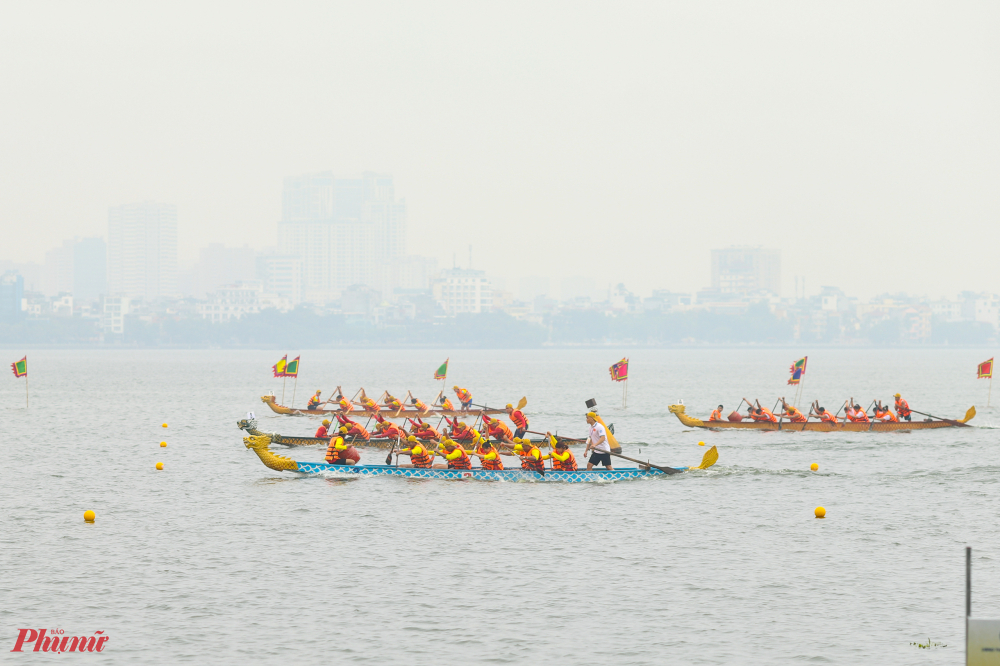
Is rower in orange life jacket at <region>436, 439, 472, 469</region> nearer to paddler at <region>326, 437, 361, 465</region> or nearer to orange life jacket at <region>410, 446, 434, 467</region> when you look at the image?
orange life jacket at <region>410, 446, 434, 467</region>

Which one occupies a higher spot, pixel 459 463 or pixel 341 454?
Result: pixel 341 454

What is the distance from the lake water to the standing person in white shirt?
3.39 ft

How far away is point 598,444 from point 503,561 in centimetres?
1053

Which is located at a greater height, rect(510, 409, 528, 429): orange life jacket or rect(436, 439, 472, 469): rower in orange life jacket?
rect(510, 409, 528, 429): orange life jacket

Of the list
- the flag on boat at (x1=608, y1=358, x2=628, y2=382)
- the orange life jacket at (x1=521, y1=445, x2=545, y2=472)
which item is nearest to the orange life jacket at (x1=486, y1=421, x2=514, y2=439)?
the orange life jacket at (x1=521, y1=445, x2=545, y2=472)

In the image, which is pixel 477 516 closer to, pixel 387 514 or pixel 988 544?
pixel 387 514

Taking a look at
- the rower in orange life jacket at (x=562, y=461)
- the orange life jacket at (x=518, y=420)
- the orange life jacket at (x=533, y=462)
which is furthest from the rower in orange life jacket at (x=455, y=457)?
the orange life jacket at (x=518, y=420)

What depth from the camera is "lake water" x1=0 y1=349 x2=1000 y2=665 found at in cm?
1872

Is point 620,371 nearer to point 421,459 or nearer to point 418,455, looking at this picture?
point 421,459

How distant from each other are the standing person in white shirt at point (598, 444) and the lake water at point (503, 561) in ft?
3.39

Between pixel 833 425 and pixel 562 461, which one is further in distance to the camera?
pixel 833 425

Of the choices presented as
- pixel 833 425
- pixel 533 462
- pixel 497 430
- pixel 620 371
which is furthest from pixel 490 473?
pixel 620 371

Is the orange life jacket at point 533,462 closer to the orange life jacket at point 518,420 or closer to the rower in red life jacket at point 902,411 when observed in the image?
the orange life jacket at point 518,420

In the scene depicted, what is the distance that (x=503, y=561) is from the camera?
24.6 metres
